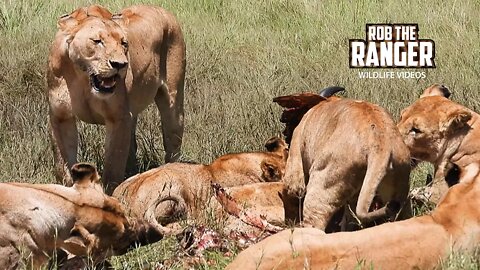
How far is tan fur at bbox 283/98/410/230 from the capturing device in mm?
5629

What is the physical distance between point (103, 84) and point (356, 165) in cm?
228

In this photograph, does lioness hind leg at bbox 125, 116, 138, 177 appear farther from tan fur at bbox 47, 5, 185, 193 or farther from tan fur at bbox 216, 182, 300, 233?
tan fur at bbox 216, 182, 300, 233

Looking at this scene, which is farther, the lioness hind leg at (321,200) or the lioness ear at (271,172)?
the lioness ear at (271,172)

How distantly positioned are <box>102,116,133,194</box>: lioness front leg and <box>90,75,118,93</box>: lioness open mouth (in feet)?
1.03

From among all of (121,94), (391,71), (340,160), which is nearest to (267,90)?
(391,71)

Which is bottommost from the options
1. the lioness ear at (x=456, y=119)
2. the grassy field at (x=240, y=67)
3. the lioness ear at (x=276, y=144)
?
the grassy field at (x=240, y=67)

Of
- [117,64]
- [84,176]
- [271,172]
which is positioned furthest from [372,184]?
[117,64]

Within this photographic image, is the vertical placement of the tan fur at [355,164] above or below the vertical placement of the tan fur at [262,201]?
above

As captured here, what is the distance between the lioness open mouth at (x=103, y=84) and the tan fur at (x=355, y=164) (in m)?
1.80

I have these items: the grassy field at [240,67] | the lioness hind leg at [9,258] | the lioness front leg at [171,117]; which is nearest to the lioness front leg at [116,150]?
the grassy field at [240,67]

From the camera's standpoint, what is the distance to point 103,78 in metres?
7.43

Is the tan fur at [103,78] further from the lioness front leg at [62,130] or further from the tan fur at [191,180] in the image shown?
the tan fur at [191,180]

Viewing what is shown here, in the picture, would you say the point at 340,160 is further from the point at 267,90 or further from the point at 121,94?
the point at 267,90

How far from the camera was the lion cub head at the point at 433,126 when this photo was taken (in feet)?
21.7
